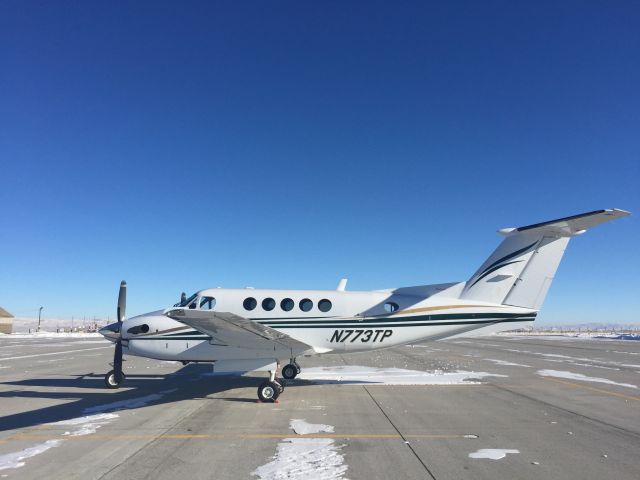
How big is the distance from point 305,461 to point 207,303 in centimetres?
767

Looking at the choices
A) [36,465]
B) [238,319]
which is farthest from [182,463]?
[238,319]

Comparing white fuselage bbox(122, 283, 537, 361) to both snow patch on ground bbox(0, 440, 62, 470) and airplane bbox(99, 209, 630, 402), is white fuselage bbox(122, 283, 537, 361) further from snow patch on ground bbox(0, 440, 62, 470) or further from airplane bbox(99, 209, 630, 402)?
snow patch on ground bbox(0, 440, 62, 470)

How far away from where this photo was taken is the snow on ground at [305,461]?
5344 mm

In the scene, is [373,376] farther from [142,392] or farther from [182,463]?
[182,463]

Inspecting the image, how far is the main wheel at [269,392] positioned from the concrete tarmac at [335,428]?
304 mm

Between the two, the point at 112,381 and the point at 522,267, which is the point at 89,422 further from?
the point at 522,267

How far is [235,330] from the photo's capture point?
10609mm

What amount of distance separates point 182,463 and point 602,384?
13670 mm

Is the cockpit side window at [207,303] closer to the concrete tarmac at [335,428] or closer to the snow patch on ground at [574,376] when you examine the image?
the concrete tarmac at [335,428]

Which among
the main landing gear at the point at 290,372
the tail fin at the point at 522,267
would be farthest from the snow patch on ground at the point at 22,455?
the tail fin at the point at 522,267

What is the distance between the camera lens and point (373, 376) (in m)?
15.2

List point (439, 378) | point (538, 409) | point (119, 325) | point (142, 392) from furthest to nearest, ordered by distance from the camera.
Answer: point (439, 378), point (119, 325), point (142, 392), point (538, 409)

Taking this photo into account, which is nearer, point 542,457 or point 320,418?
point 542,457

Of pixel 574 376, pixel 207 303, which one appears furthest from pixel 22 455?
pixel 574 376
